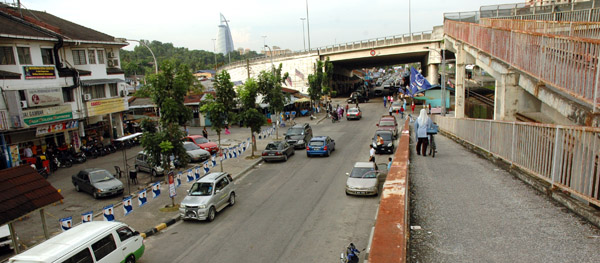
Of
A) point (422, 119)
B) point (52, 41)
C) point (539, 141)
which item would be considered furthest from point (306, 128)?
point (539, 141)

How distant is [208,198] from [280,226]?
3245 mm

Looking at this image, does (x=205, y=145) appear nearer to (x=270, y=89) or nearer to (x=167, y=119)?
(x=270, y=89)

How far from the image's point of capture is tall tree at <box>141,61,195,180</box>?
53.3 ft

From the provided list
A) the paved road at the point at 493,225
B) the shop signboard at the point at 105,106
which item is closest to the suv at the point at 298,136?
the shop signboard at the point at 105,106

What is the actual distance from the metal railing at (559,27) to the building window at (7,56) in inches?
1107

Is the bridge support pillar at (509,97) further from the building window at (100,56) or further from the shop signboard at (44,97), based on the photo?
the building window at (100,56)

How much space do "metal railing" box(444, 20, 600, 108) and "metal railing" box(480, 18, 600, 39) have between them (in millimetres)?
1361

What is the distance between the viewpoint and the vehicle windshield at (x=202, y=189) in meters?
14.5

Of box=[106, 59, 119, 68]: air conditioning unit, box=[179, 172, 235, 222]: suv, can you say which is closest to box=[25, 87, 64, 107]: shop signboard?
box=[106, 59, 119, 68]: air conditioning unit

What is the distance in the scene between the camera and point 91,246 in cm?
909

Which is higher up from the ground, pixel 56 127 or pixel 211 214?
pixel 56 127

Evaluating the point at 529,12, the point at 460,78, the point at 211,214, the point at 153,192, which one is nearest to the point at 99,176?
the point at 153,192

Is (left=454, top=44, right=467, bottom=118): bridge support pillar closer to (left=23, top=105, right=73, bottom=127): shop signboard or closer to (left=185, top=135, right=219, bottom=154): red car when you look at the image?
(left=185, top=135, right=219, bottom=154): red car

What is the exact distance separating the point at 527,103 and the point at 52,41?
2960cm
